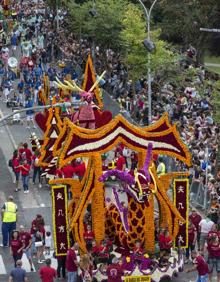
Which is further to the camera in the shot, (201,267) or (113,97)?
(113,97)

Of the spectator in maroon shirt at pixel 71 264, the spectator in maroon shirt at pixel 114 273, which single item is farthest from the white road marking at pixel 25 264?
the spectator in maroon shirt at pixel 114 273

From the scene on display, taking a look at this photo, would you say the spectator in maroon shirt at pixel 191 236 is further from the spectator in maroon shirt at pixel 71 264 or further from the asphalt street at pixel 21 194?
the spectator in maroon shirt at pixel 71 264

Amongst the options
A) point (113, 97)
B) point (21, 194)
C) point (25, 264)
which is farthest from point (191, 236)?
point (113, 97)

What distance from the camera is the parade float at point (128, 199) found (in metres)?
30.6

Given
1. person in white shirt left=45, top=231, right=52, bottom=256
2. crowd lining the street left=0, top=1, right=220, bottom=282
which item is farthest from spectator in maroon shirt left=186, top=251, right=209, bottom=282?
person in white shirt left=45, top=231, right=52, bottom=256

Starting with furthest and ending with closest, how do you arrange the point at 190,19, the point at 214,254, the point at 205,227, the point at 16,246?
the point at 190,19 < the point at 205,227 < the point at 16,246 < the point at 214,254

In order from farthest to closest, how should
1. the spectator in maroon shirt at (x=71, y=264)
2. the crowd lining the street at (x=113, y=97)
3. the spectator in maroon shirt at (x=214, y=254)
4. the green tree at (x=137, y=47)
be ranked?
the green tree at (x=137, y=47) → the crowd lining the street at (x=113, y=97) → the spectator in maroon shirt at (x=214, y=254) → the spectator in maroon shirt at (x=71, y=264)

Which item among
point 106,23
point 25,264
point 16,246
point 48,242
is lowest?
point 25,264

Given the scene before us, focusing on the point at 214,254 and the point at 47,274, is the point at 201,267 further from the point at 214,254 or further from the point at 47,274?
the point at 47,274

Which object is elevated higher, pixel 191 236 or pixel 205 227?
pixel 205 227

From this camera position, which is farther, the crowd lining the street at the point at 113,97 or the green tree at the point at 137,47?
the green tree at the point at 137,47

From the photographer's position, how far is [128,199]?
31.2 metres

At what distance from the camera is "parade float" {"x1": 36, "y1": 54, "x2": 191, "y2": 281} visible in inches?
1204

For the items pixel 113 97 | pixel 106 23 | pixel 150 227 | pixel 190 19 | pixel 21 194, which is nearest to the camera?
pixel 150 227
